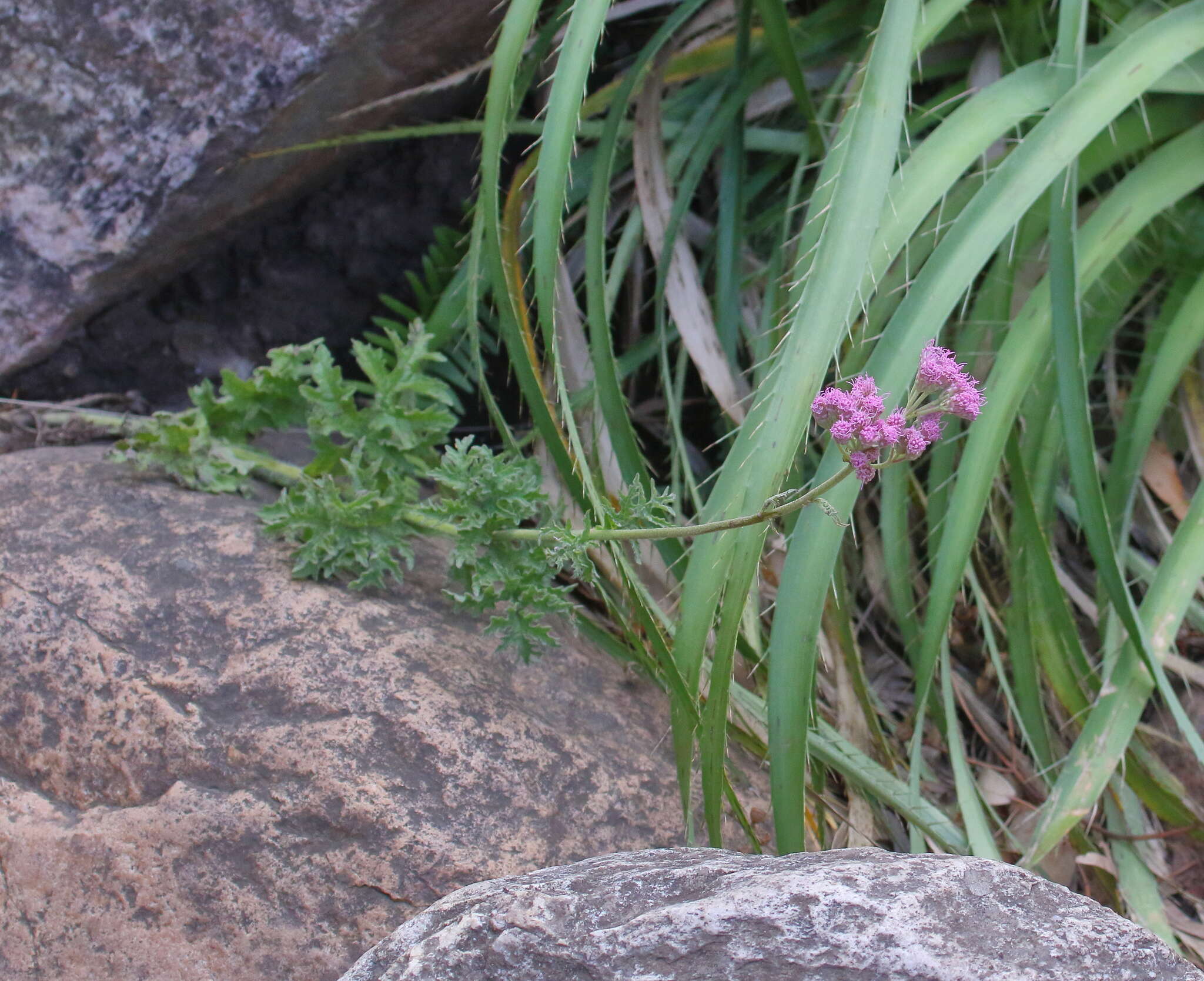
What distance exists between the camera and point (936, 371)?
90 cm

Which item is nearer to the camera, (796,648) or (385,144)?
(796,648)

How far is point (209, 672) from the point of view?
1.35 m

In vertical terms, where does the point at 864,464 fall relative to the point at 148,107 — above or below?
→ below

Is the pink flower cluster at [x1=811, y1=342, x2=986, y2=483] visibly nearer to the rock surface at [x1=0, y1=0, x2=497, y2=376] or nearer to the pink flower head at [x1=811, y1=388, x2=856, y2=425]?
Answer: the pink flower head at [x1=811, y1=388, x2=856, y2=425]

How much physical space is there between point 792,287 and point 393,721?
0.73 meters

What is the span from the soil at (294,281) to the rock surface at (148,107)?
20cm

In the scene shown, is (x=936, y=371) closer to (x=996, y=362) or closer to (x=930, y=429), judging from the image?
(x=930, y=429)

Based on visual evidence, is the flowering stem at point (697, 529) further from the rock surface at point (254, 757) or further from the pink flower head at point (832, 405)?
the rock surface at point (254, 757)

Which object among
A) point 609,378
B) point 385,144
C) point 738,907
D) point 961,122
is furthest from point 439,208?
point 738,907

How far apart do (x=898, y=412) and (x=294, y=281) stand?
1609 millimetres

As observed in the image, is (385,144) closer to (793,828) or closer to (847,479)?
(847,479)

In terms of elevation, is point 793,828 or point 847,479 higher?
point 847,479

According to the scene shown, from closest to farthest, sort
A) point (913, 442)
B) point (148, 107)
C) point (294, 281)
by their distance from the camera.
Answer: point (913, 442), point (148, 107), point (294, 281)

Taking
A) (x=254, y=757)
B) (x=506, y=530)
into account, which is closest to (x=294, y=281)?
(x=506, y=530)
